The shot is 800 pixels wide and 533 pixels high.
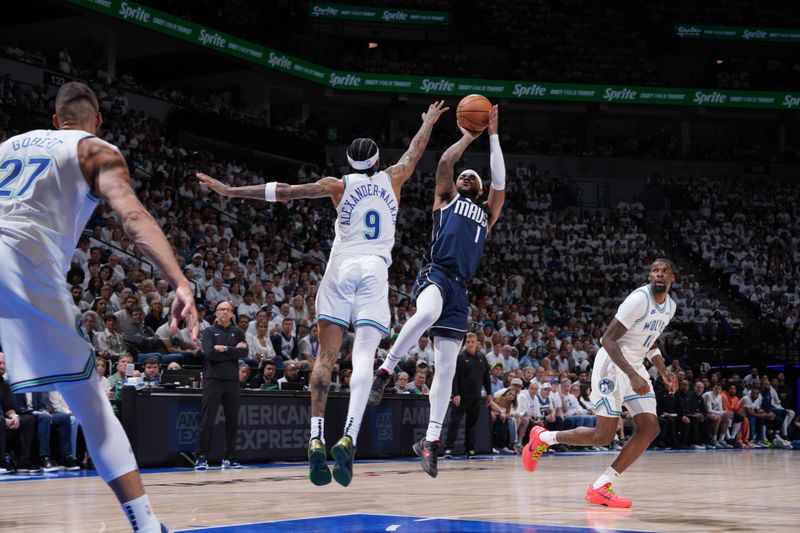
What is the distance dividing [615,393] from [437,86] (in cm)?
2573

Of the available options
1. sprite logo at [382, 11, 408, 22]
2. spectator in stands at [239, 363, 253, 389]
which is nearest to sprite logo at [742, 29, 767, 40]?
sprite logo at [382, 11, 408, 22]

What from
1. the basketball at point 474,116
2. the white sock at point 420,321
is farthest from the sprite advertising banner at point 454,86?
the white sock at point 420,321

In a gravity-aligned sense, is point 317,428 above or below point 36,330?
below

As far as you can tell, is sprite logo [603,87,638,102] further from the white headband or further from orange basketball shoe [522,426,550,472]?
the white headband

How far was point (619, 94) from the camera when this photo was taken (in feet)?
112

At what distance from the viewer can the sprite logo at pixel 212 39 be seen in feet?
88.6

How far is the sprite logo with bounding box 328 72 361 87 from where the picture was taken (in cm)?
3156

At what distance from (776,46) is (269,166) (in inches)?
853

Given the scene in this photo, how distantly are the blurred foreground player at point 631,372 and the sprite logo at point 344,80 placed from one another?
80.6ft

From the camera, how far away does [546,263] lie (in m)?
28.4

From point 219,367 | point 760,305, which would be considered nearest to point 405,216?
point 760,305

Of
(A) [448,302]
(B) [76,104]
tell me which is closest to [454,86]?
(A) [448,302]

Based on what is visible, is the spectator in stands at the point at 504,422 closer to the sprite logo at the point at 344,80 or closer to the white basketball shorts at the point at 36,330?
the white basketball shorts at the point at 36,330

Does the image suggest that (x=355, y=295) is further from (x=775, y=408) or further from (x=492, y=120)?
(x=775, y=408)
